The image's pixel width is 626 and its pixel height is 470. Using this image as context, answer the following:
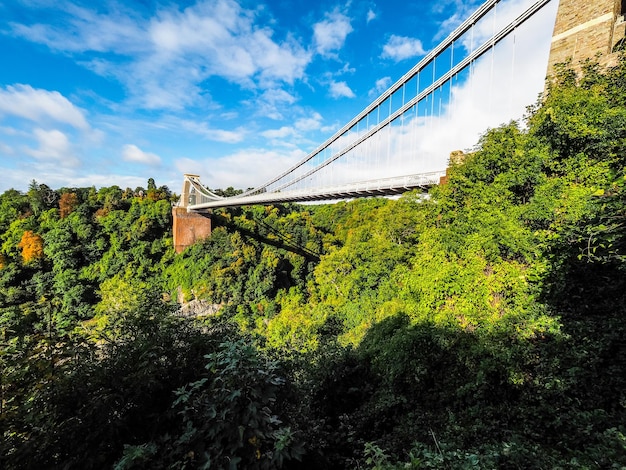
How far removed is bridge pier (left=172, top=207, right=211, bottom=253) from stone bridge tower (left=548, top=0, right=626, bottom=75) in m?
29.0

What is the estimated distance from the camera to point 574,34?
6957 mm

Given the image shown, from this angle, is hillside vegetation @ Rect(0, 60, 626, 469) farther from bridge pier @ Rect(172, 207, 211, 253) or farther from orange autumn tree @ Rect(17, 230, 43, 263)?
orange autumn tree @ Rect(17, 230, 43, 263)

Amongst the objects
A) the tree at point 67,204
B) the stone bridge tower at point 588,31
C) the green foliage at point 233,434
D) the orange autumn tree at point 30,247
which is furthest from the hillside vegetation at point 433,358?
the tree at point 67,204

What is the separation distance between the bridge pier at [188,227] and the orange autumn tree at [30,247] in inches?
459

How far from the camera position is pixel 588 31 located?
21.9ft

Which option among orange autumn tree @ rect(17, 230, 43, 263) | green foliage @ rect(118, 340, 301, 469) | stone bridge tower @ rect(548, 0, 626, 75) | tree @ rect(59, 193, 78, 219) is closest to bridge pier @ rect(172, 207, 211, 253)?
tree @ rect(59, 193, 78, 219)

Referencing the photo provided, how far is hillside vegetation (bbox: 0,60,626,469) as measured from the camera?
2.25 m

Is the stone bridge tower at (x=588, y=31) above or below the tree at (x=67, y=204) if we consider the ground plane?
above

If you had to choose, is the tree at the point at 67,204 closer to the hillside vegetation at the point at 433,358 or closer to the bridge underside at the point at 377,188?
the bridge underside at the point at 377,188

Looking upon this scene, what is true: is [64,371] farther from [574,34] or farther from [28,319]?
[574,34]

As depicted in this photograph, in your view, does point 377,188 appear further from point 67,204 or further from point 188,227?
point 67,204

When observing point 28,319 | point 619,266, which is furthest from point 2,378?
point 619,266

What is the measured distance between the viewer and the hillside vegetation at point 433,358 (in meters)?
2.25

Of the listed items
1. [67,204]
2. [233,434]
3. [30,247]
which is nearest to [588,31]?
[233,434]
